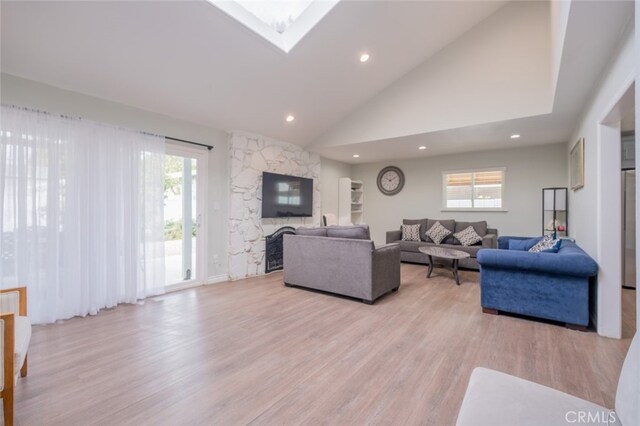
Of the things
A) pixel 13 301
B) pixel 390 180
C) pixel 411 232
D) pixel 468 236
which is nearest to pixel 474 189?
pixel 468 236

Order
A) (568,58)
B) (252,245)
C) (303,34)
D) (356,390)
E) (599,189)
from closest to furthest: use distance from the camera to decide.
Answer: (356,390) < (568,58) < (599,189) < (303,34) < (252,245)

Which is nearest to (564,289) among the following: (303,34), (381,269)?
(381,269)

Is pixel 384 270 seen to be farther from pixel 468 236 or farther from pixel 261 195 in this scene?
pixel 468 236

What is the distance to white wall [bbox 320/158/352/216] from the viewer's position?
7.09 m

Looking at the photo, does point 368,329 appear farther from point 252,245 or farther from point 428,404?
point 252,245

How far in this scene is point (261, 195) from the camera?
5383mm

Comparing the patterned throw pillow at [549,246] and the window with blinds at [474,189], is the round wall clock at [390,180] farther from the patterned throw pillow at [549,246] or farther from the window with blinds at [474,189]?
the patterned throw pillow at [549,246]

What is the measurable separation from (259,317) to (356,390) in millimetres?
1550

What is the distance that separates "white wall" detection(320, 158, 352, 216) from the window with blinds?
2.53m

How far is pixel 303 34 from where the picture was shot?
3545 mm

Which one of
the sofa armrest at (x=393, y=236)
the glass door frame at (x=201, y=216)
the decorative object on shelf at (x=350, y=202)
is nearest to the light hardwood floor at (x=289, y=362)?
the glass door frame at (x=201, y=216)

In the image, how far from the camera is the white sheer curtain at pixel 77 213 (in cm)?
280

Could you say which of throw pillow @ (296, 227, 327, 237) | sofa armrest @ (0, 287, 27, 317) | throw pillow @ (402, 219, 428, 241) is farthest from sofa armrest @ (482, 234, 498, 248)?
sofa armrest @ (0, 287, 27, 317)

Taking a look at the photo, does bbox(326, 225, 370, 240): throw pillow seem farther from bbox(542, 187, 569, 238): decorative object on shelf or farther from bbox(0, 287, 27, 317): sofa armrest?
bbox(542, 187, 569, 238): decorative object on shelf
